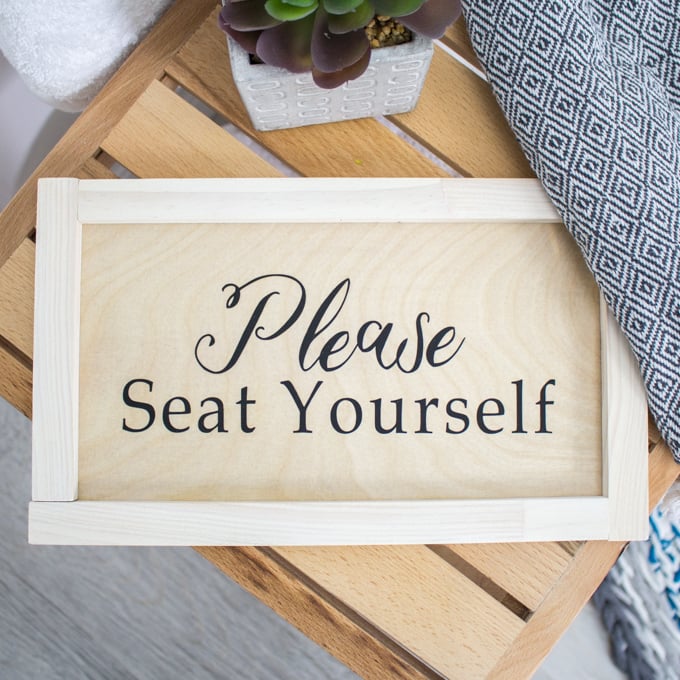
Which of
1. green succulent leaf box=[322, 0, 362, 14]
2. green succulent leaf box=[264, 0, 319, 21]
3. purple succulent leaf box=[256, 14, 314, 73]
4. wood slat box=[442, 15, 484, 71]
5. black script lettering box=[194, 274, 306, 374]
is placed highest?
green succulent leaf box=[264, 0, 319, 21]

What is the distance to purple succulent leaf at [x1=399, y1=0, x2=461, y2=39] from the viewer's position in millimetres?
342

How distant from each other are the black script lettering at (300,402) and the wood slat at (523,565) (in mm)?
138

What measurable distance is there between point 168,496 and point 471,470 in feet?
0.66

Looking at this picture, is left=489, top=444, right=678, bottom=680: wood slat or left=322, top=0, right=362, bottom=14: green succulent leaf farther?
left=489, top=444, right=678, bottom=680: wood slat

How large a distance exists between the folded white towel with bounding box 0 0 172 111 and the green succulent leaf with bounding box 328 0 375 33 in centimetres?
20

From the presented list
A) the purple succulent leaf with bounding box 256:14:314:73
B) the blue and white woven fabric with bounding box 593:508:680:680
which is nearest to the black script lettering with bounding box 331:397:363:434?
the purple succulent leaf with bounding box 256:14:314:73

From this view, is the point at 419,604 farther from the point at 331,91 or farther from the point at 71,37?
the point at 71,37

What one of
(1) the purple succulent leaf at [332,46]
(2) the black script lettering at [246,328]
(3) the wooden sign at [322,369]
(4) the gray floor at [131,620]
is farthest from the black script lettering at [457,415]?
(4) the gray floor at [131,620]

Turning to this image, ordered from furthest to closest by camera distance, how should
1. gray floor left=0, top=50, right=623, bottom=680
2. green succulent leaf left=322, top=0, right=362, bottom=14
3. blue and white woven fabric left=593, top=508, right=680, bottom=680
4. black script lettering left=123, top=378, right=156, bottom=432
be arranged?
1. gray floor left=0, top=50, right=623, bottom=680
2. blue and white woven fabric left=593, top=508, right=680, bottom=680
3. black script lettering left=123, top=378, right=156, bottom=432
4. green succulent leaf left=322, top=0, right=362, bottom=14

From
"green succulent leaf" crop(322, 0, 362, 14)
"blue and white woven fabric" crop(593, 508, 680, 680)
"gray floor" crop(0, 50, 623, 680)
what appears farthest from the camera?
"gray floor" crop(0, 50, 623, 680)

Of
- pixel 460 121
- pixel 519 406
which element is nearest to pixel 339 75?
pixel 460 121

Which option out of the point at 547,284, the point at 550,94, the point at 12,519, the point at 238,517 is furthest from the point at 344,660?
the point at 12,519

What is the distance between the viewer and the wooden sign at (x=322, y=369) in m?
0.41

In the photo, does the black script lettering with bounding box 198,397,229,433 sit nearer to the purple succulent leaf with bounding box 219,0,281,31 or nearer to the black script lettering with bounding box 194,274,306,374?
the black script lettering with bounding box 194,274,306,374
